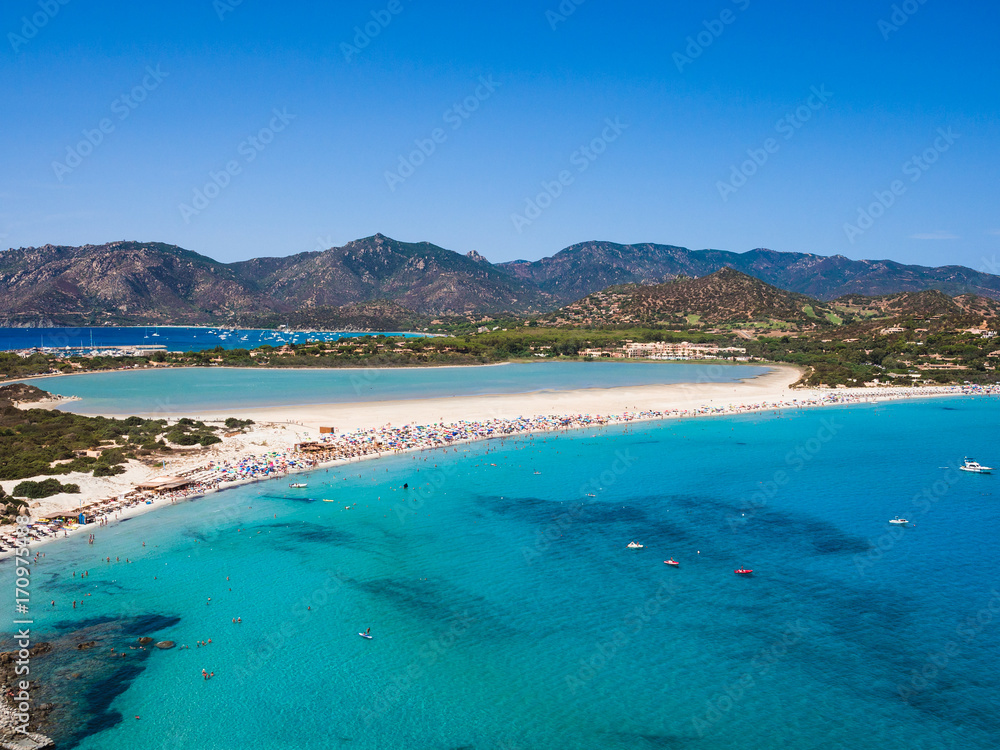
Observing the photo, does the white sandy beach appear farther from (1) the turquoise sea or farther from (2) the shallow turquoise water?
(1) the turquoise sea

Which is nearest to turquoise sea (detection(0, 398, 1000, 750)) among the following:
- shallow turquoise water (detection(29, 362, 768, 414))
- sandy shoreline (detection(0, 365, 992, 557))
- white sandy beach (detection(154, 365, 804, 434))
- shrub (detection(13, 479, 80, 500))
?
sandy shoreline (detection(0, 365, 992, 557))

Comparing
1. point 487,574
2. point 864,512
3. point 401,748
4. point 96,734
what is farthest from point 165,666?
point 864,512

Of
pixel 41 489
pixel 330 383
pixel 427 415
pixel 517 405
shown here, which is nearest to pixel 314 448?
pixel 41 489

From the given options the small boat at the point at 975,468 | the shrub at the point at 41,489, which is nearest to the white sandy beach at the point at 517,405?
the shrub at the point at 41,489

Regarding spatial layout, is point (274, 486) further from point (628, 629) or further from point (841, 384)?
point (841, 384)

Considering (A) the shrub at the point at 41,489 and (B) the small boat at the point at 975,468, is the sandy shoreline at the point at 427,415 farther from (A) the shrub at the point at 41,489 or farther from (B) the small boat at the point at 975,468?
(B) the small boat at the point at 975,468

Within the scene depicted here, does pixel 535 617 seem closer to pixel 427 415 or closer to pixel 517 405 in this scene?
pixel 427 415
